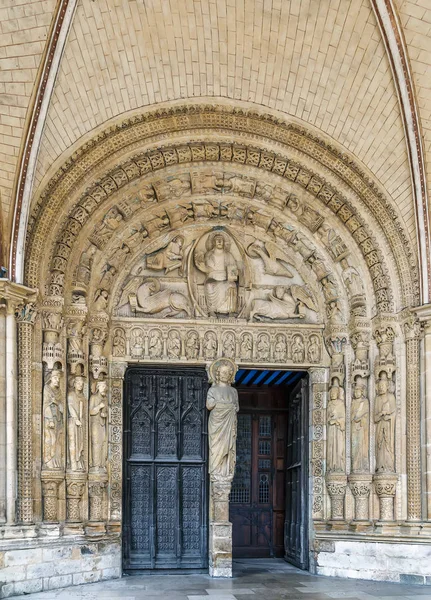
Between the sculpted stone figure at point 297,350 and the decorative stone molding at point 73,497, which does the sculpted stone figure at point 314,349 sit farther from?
the decorative stone molding at point 73,497

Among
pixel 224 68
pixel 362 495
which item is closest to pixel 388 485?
pixel 362 495

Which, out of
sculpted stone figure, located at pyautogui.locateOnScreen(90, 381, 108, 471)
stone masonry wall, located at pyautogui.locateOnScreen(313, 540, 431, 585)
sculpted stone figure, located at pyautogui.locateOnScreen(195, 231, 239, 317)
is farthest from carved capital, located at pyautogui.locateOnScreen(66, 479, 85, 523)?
stone masonry wall, located at pyautogui.locateOnScreen(313, 540, 431, 585)

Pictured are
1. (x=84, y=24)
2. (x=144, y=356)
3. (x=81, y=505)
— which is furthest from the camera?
(x=144, y=356)

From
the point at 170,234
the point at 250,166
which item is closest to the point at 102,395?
the point at 170,234

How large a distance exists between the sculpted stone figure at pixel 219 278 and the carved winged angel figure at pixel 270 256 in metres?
0.42

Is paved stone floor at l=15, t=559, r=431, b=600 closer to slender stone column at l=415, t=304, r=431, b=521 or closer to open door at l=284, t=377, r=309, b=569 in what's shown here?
open door at l=284, t=377, r=309, b=569

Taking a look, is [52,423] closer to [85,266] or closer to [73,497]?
[73,497]

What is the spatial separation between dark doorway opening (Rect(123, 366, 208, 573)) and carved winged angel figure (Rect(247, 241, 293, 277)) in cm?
187

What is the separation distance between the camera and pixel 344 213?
12453 millimetres

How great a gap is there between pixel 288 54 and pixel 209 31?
3.56ft

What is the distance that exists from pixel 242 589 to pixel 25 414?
3.47 meters

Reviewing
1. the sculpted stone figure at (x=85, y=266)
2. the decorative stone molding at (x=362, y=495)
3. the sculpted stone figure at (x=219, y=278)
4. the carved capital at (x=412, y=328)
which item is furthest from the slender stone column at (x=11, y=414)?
the carved capital at (x=412, y=328)

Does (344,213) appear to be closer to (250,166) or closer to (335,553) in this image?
(250,166)

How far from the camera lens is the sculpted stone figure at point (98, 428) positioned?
38.7ft
